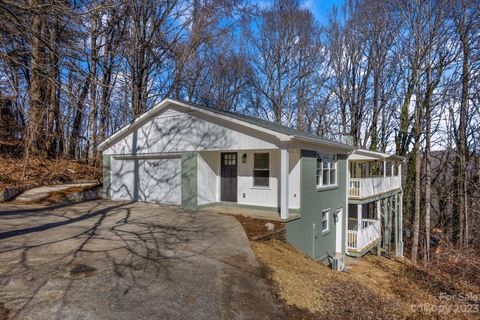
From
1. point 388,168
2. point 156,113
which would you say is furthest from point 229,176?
point 388,168

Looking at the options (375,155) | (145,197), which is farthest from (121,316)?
(375,155)

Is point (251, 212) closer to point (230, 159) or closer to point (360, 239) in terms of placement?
point (230, 159)

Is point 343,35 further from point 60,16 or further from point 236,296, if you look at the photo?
point 236,296

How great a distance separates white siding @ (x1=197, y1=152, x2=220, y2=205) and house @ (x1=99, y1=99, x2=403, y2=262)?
0.04 metres

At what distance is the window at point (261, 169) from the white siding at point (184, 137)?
1.38 meters

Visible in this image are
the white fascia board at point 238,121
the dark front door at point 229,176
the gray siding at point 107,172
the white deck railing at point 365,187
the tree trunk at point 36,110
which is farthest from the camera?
the white deck railing at point 365,187

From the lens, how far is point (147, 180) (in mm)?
13008

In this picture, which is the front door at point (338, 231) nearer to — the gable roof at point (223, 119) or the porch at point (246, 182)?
the gable roof at point (223, 119)

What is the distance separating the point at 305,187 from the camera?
420 inches

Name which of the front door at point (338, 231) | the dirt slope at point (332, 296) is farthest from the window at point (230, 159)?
the front door at point (338, 231)

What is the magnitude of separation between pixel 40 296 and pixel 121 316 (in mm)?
1192

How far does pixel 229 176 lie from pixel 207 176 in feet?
2.90

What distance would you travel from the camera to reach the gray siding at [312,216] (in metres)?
10.1

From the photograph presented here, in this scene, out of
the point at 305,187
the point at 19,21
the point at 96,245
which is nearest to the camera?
the point at 19,21
